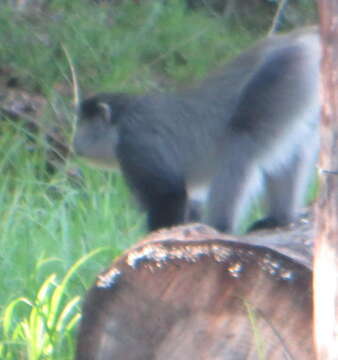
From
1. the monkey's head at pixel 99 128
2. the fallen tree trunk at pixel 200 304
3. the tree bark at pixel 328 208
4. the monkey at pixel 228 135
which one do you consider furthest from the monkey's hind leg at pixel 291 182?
the tree bark at pixel 328 208

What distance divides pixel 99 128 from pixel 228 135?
926 mm

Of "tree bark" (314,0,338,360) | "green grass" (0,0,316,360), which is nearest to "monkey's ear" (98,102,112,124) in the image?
"green grass" (0,0,316,360)

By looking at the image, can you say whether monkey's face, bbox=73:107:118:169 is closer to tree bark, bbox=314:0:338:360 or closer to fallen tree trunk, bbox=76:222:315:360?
fallen tree trunk, bbox=76:222:315:360

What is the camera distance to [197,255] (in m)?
3.22

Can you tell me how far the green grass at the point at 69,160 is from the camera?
13.8 feet

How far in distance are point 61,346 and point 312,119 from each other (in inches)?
99.8

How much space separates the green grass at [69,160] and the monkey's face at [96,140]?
0.23 m

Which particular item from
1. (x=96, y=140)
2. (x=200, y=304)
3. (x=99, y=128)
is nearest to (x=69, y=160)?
(x=96, y=140)

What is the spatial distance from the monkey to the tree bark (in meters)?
2.65

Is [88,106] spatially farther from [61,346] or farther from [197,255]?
[197,255]

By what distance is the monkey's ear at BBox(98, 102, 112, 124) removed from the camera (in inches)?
245

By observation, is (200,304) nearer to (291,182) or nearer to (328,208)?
(328,208)

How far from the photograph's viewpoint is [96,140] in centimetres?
643

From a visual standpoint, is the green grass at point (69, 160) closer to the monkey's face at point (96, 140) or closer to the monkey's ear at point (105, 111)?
the monkey's face at point (96, 140)
